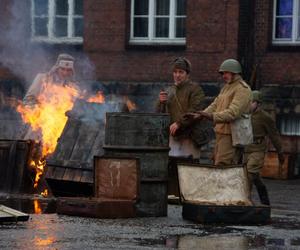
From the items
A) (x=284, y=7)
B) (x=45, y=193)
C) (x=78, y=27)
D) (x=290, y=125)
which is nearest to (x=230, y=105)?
(x=45, y=193)

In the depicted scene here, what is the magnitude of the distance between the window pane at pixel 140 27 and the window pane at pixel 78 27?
1328mm

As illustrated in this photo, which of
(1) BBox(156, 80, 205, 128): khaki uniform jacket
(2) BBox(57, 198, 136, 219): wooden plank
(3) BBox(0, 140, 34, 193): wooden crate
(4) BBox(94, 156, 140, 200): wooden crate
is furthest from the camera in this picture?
(3) BBox(0, 140, 34, 193): wooden crate

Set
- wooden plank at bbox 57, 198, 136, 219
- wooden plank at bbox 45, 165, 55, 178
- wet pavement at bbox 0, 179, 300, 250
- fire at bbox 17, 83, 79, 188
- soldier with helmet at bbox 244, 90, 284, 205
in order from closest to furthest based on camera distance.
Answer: wet pavement at bbox 0, 179, 300, 250 → wooden plank at bbox 57, 198, 136, 219 → wooden plank at bbox 45, 165, 55, 178 → soldier with helmet at bbox 244, 90, 284, 205 → fire at bbox 17, 83, 79, 188

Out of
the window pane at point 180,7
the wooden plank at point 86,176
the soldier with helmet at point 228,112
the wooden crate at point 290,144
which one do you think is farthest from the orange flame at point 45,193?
the window pane at point 180,7

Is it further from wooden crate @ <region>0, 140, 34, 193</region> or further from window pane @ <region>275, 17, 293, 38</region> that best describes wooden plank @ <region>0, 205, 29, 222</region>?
window pane @ <region>275, 17, 293, 38</region>

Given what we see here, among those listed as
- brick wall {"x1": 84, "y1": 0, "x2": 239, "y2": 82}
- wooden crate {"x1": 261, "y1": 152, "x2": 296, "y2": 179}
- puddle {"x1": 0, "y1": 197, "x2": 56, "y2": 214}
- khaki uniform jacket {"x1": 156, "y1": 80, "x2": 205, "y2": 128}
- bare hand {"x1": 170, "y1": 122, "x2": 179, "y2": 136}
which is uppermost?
brick wall {"x1": 84, "y1": 0, "x2": 239, "y2": 82}

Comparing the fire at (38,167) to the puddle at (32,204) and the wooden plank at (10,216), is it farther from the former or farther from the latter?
the wooden plank at (10,216)

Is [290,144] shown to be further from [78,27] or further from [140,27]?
[78,27]

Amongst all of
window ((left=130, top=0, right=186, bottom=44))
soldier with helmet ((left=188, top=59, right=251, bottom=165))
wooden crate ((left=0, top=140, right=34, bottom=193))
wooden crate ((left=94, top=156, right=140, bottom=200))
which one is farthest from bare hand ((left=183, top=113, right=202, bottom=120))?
window ((left=130, top=0, right=186, bottom=44))

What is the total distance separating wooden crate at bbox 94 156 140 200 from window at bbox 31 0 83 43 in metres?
12.8

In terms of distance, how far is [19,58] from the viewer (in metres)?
23.9

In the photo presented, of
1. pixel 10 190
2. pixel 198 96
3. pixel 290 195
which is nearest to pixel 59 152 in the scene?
pixel 10 190

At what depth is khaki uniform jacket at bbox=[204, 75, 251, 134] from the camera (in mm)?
11594

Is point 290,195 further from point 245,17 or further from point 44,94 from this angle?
point 245,17
